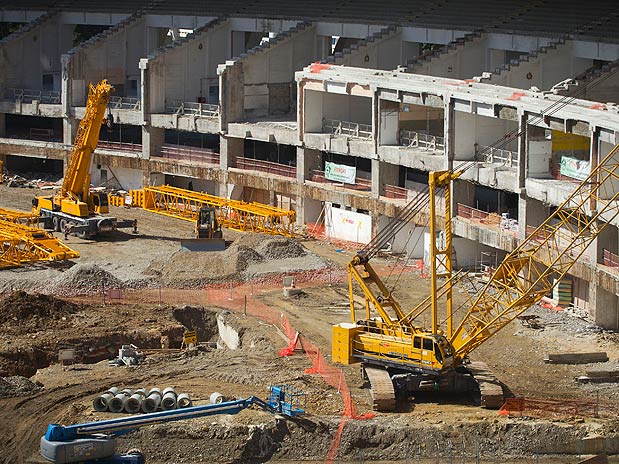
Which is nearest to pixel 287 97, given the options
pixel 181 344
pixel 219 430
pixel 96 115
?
pixel 96 115

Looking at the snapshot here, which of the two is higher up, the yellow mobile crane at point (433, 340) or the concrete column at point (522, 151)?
the concrete column at point (522, 151)

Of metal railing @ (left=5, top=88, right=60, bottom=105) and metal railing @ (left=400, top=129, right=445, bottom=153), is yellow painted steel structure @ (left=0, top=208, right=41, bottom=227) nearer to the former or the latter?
metal railing @ (left=5, top=88, right=60, bottom=105)

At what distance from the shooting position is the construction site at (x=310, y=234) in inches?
1870

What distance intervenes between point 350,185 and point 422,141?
507 cm

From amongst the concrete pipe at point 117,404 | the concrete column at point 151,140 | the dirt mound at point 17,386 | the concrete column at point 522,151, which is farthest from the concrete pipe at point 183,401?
the concrete column at point 151,140

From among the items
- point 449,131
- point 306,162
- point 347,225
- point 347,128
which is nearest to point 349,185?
point 347,225

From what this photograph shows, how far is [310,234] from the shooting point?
250 ft

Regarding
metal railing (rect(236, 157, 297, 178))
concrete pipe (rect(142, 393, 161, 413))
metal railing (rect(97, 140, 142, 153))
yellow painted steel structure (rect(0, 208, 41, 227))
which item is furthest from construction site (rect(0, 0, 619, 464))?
metal railing (rect(97, 140, 142, 153))

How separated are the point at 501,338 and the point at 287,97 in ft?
106

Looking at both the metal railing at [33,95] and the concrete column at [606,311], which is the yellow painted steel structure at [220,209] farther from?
the concrete column at [606,311]

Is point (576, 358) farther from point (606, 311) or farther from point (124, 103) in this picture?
point (124, 103)

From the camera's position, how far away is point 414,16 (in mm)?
84312

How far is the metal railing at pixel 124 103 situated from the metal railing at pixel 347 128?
14726mm

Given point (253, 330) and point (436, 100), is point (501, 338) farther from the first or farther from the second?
point (436, 100)
